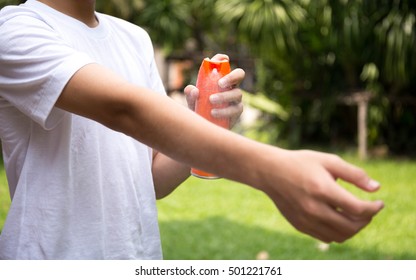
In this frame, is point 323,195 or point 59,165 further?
point 59,165

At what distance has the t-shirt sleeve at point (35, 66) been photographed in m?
1.18

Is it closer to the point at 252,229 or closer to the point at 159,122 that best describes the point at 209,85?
the point at 159,122

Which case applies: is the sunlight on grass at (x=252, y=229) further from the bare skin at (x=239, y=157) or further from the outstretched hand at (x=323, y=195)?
the outstretched hand at (x=323, y=195)

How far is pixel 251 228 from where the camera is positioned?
5254 mm

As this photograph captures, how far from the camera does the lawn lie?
4574mm

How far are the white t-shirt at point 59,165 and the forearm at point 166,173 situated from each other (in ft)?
0.37

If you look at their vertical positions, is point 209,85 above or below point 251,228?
above

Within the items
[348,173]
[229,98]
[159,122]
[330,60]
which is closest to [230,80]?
[229,98]

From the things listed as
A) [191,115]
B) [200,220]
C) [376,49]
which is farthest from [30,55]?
[376,49]

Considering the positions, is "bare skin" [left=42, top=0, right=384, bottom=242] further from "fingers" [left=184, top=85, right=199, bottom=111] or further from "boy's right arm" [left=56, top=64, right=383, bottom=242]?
"fingers" [left=184, top=85, right=199, bottom=111]

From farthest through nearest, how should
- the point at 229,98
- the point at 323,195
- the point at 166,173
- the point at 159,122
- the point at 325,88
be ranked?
1. the point at 325,88
2. the point at 166,173
3. the point at 229,98
4. the point at 159,122
5. the point at 323,195

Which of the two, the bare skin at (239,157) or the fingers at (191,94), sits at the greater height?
the bare skin at (239,157)

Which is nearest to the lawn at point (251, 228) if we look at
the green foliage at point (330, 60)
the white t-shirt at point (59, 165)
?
the green foliage at point (330, 60)

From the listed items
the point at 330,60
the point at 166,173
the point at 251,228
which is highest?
the point at 166,173
